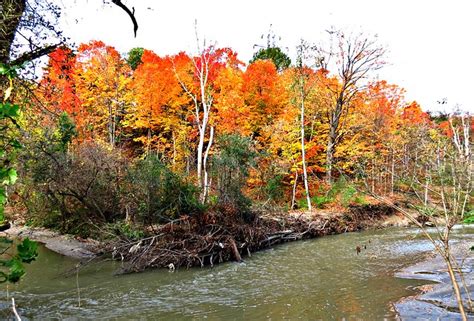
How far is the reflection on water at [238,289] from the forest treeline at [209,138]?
2.31 m

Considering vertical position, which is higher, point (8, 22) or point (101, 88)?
point (101, 88)

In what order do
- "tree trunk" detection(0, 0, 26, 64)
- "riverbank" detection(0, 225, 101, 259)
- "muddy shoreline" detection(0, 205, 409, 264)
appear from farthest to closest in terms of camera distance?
"riverbank" detection(0, 225, 101, 259) → "muddy shoreline" detection(0, 205, 409, 264) → "tree trunk" detection(0, 0, 26, 64)

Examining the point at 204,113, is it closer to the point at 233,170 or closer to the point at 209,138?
the point at 233,170

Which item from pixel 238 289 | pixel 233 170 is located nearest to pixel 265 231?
pixel 233 170

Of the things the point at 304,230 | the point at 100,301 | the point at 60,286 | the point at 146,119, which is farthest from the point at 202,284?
the point at 146,119

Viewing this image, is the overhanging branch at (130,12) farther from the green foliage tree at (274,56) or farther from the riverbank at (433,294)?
the green foliage tree at (274,56)

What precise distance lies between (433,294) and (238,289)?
13.9 feet

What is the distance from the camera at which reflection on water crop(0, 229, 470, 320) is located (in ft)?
25.1

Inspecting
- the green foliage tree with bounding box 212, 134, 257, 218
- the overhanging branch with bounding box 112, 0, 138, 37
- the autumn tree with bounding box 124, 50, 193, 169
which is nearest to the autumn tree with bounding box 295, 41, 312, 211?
the green foliage tree with bounding box 212, 134, 257, 218

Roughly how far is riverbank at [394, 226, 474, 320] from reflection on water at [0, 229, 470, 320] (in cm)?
38

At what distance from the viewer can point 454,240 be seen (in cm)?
1551

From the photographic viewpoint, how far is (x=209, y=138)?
29.6 metres

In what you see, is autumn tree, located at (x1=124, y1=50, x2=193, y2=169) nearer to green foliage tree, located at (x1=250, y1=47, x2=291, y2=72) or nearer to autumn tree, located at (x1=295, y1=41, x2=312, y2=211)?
autumn tree, located at (x1=295, y1=41, x2=312, y2=211)

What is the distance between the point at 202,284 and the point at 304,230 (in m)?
8.58
